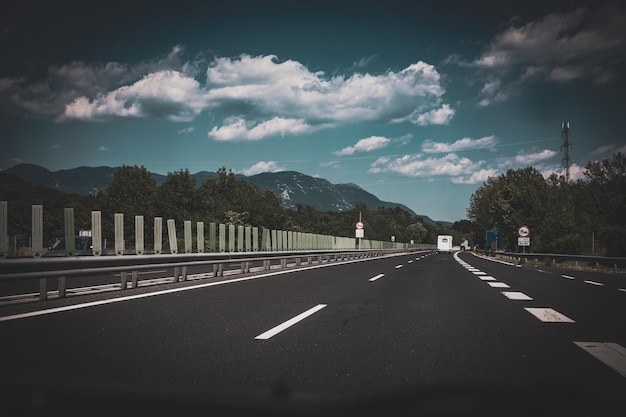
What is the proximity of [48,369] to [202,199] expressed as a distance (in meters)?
116

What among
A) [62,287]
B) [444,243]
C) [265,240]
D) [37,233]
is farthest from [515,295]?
[444,243]

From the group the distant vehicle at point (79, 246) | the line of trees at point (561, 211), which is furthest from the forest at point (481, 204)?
the distant vehicle at point (79, 246)

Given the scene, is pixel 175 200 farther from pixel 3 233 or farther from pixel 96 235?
pixel 3 233

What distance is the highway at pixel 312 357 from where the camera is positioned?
3240 millimetres

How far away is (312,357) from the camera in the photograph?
15.8 ft

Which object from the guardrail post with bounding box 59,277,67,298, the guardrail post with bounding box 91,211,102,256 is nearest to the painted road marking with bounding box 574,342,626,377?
the guardrail post with bounding box 59,277,67,298

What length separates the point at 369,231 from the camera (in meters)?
189

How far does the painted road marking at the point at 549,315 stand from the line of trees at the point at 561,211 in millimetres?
38042

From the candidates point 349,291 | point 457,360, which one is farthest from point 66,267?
point 457,360

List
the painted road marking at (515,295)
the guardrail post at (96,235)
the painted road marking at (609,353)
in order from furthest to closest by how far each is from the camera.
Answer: the guardrail post at (96,235)
the painted road marking at (515,295)
the painted road marking at (609,353)

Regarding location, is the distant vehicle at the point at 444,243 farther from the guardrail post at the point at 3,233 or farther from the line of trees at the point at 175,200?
the guardrail post at the point at 3,233

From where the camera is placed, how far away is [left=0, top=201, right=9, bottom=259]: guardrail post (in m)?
9.55

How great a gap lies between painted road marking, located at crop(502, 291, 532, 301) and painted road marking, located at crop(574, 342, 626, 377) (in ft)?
16.4

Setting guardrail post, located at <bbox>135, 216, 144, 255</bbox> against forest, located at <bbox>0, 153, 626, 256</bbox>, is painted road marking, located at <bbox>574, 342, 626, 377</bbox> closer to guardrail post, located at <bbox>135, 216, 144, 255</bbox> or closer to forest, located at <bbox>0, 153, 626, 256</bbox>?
guardrail post, located at <bbox>135, 216, 144, 255</bbox>
